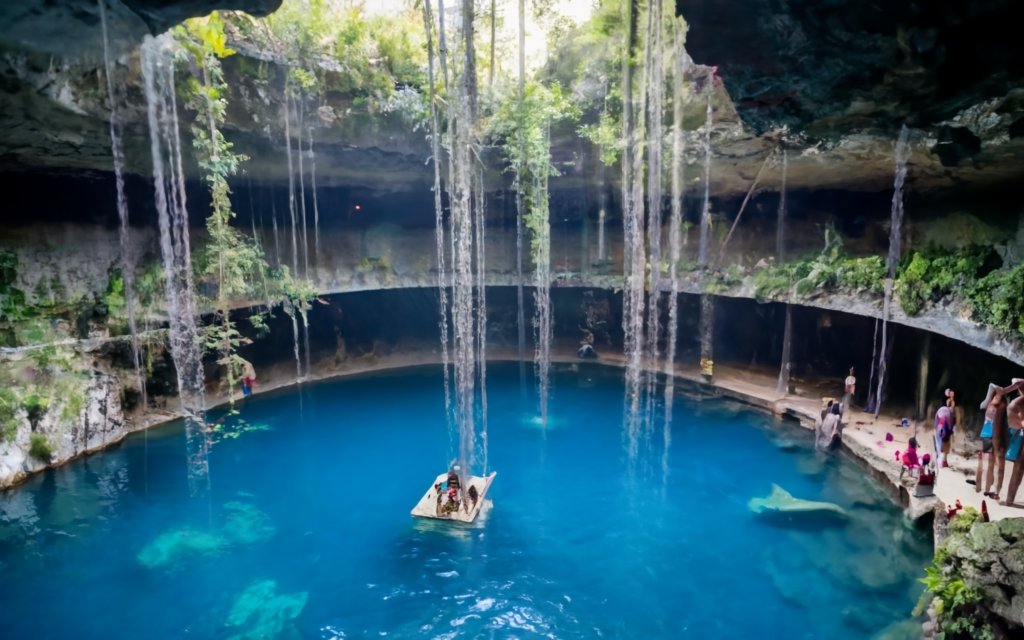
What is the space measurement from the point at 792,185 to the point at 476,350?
43.2 ft

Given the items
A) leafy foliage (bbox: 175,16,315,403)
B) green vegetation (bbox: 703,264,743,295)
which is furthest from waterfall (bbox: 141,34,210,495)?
green vegetation (bbox: 703,264,743,295)

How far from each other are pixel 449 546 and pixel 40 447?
942cm

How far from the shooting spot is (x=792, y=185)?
17.4m

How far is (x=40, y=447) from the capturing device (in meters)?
12.1

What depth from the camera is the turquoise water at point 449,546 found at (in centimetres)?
809

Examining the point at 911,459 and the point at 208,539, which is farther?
the point at 911,459

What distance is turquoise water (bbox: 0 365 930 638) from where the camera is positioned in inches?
318

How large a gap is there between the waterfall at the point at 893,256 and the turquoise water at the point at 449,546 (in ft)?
8.44

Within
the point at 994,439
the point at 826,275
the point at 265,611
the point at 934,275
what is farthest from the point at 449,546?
the point at 826,275

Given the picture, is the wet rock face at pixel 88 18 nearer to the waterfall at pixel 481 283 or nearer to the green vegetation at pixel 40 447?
the green vegetation at pixel 40 447

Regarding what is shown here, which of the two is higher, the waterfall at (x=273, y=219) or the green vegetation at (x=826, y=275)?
the waterfall at (x=273, y=219)

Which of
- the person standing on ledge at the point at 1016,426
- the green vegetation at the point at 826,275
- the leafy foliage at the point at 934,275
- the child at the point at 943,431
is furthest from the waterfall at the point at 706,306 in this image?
the person standing on ledge at the point at 1016,426

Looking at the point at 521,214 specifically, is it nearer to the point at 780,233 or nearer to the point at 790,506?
the point at 780,233

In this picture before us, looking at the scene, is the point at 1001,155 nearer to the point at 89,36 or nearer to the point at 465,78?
the point at 465,78
